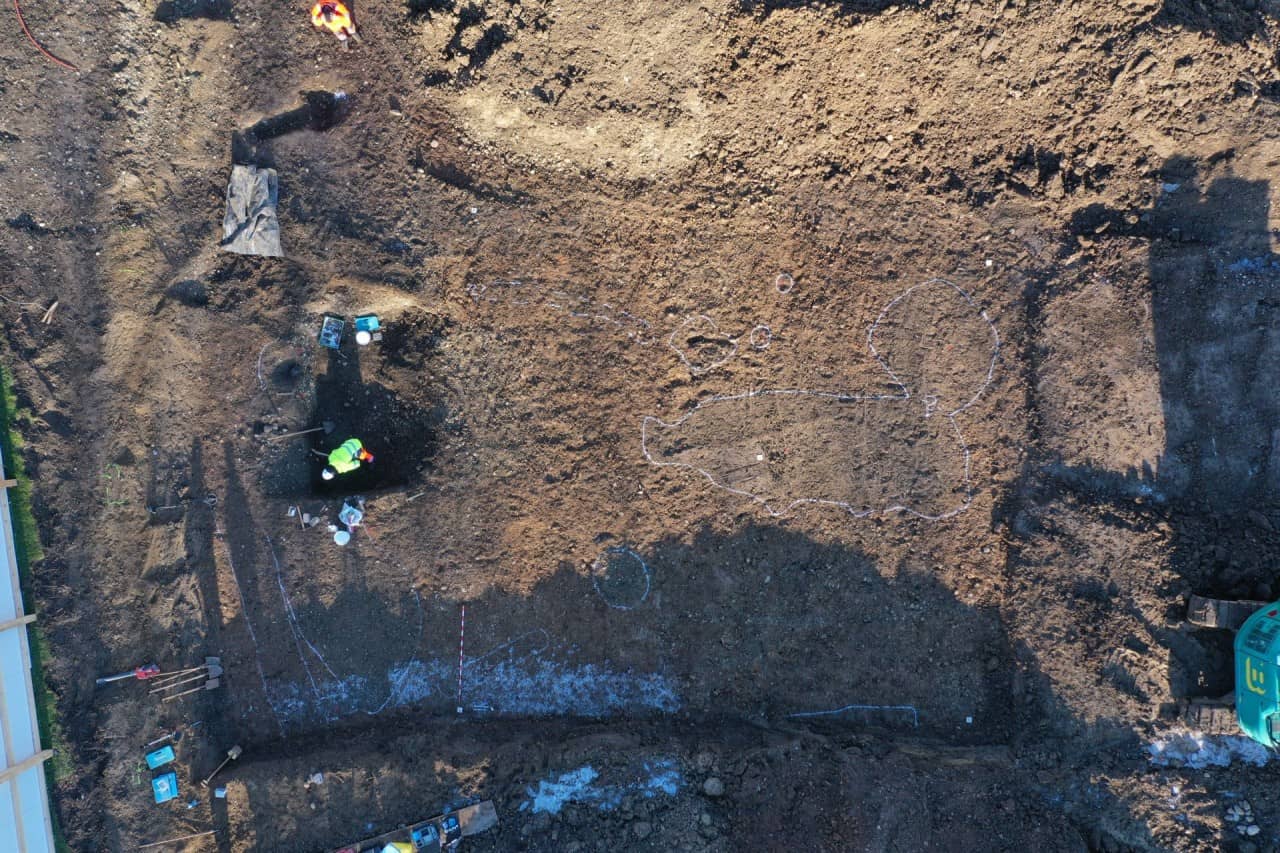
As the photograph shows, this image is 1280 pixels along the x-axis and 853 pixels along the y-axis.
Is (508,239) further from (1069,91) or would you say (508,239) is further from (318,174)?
(1069,91)

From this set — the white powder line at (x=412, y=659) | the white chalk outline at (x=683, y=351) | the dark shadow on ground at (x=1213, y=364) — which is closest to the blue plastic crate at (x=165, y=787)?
the white powder line at (x=412, y=659)

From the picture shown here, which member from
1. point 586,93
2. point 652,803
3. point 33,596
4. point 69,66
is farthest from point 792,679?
point 69,66

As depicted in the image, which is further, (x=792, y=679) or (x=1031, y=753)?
(x=792, y=679)

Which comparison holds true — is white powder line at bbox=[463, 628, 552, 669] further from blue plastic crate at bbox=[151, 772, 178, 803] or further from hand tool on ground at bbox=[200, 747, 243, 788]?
blue plastic crate at bbox=[151, 772, 178, 803]

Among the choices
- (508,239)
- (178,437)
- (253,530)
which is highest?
(508,239)

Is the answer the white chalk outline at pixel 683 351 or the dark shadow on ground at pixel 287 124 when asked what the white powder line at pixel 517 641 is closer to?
the white chalk outline at pixel 683 351

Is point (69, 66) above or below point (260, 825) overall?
above

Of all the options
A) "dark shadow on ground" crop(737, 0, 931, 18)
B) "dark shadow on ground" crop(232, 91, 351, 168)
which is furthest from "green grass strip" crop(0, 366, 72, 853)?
"dark shadow on ground" crop(737, 0, 931, 18)
